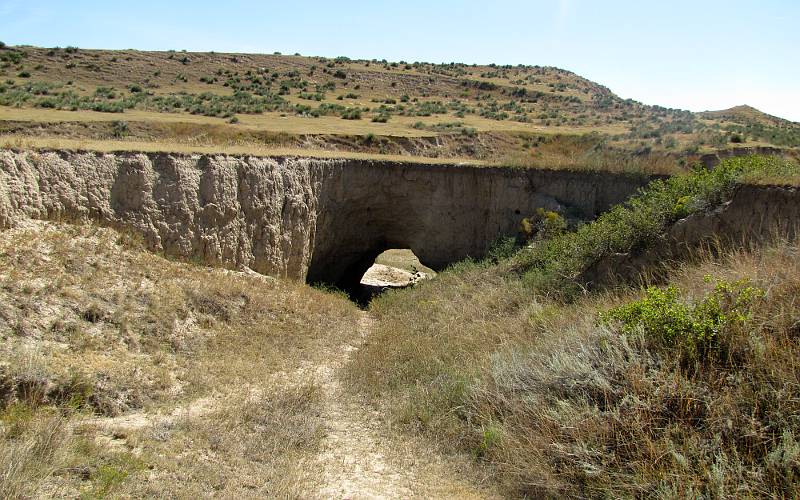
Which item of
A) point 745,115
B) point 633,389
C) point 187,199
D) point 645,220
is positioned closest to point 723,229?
point 645,220

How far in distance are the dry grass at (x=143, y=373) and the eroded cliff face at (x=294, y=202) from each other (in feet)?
2.20

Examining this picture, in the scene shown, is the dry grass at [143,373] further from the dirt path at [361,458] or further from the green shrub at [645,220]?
the green shrub at [645,220]

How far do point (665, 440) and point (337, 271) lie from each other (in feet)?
43.7

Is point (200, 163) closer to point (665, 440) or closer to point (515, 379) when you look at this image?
point (515, 379)

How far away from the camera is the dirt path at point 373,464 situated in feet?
20.5

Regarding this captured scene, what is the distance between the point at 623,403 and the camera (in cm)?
606

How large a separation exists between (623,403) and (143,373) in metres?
6.54

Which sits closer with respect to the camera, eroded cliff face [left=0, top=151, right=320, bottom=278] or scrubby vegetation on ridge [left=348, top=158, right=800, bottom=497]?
scrubby vegetation on ridge [left=348, top=158, right=800, bottom=497]

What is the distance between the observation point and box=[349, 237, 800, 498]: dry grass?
5.29 metres

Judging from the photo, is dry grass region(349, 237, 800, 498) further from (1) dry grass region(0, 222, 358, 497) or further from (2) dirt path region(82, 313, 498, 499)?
(1) dry grass region(0, 222, 358, 497)

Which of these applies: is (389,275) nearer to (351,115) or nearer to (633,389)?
(351,115)

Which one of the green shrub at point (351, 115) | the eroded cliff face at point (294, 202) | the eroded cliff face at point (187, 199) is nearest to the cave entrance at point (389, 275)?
the eroded cliff face at point (294, 202)

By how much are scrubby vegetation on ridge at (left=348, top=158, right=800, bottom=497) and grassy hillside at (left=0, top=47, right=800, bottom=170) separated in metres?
8.54

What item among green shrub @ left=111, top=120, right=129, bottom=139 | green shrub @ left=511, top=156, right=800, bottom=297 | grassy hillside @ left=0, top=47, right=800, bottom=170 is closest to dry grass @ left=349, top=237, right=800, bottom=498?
green shrub @ left=511, top=156, right=800, bottom=297
